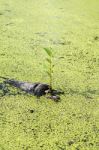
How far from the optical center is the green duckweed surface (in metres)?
2.43

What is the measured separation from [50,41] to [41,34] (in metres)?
0.25

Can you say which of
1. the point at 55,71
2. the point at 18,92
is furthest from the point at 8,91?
the point at 55,71

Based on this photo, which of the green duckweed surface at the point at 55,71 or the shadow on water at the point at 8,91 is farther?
the shadow on water at the point at 8,91

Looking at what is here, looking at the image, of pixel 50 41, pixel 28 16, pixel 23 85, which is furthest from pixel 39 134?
pixel 28 16

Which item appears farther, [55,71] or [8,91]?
[55,71]

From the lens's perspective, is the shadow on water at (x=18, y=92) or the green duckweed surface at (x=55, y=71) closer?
the green duckweed surface at (x=55, y=71)

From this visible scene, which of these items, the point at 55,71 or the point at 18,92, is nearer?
the point at 18,92

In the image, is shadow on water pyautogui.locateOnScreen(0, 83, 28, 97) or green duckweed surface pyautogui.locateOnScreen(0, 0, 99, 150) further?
shadow on water pyautogui.locateOnScreen(0, 83, 28, 97)

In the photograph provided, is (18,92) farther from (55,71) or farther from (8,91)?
(55,71)

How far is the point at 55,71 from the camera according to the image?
3.26 m

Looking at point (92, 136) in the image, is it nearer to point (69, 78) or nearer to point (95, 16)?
point (69, 78)

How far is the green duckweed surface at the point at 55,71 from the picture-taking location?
7.96ft

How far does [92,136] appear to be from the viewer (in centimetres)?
243

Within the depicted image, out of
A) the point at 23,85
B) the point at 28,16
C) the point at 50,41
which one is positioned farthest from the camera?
the point at 28,16
